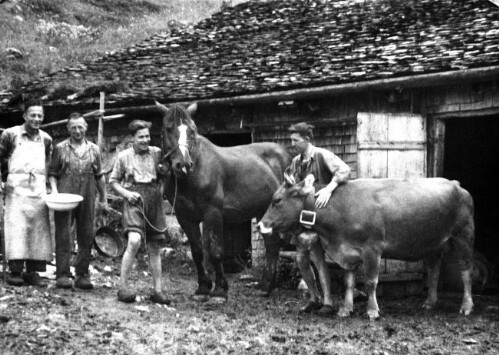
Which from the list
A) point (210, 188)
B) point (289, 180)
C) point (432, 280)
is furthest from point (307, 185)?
point (432, 280)

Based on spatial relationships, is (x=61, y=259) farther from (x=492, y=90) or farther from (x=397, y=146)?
(x=492, y=90)

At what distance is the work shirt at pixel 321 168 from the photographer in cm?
848

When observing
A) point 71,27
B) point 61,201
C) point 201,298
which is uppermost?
point 71,27

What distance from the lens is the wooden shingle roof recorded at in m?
10.9

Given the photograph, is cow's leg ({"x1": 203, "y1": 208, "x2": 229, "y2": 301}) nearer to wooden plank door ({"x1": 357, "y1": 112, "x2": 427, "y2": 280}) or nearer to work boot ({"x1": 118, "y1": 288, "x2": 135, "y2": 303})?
work boot ({"x1": 118, "y1": 288, "x2": 135, "y2": 303})

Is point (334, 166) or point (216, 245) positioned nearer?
point (334, 166)

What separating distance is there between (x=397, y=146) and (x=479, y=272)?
90.7 inches

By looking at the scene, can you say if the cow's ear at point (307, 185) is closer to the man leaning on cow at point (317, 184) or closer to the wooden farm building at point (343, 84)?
the man leaning on cow at point (317, 184)

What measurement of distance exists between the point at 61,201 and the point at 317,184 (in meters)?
2.92

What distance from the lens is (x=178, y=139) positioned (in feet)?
27.7

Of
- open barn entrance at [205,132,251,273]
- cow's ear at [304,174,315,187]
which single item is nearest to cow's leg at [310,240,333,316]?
cow's ear at [304,174,315,187]

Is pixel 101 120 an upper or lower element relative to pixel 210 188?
upper

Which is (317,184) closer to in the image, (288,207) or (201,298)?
(288,207)

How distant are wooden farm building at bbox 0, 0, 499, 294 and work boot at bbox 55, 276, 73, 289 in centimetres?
394
